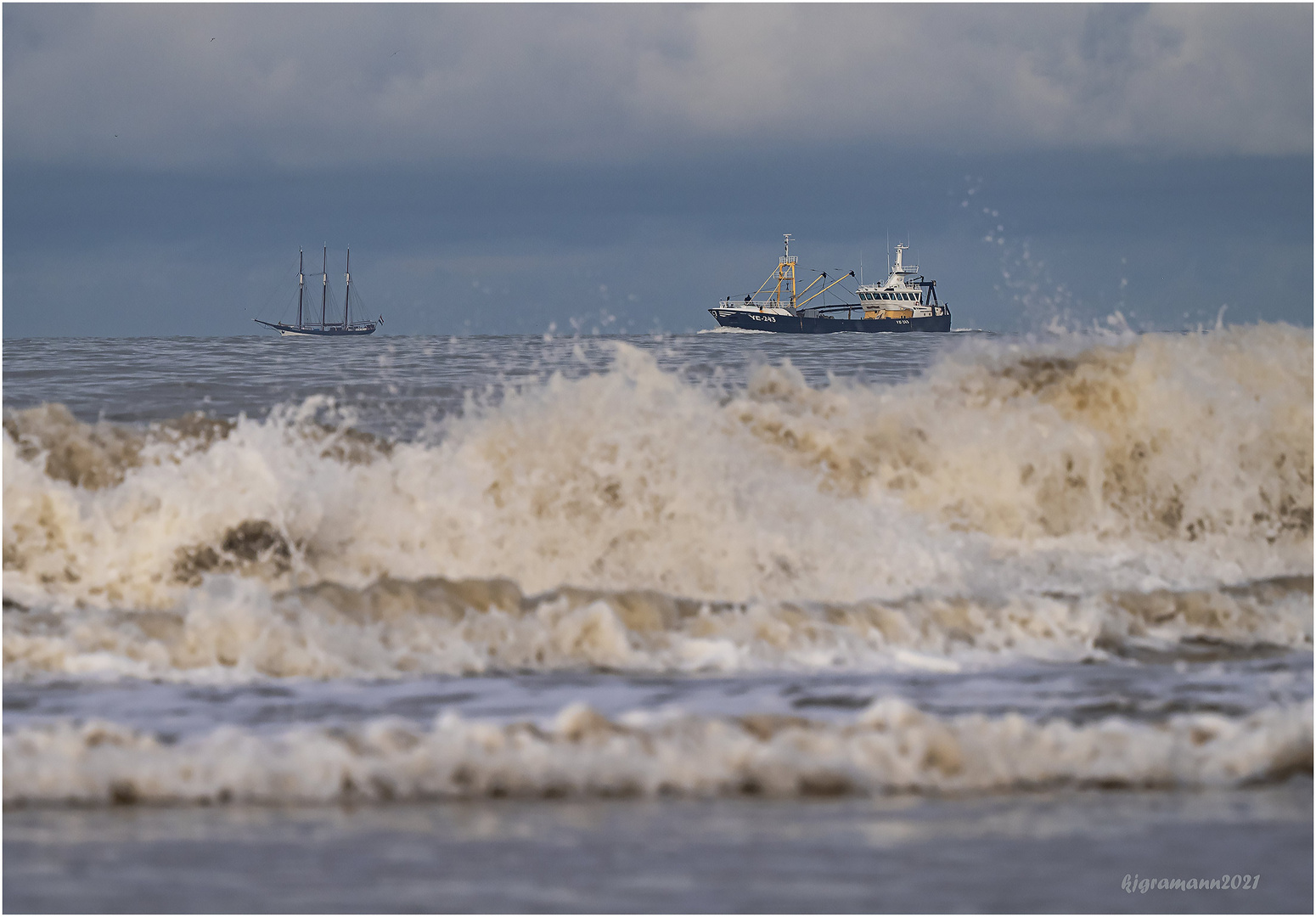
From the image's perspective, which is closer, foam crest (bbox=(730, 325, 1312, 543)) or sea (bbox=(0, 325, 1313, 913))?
sea (bbox=(0, 325, 1313, 913))

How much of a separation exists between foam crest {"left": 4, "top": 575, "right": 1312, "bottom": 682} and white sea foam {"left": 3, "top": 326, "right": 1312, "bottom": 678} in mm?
19

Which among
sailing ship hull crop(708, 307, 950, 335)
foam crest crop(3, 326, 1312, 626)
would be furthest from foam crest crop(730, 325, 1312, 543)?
sailing ship hull crop(708, 307, 950, 335)

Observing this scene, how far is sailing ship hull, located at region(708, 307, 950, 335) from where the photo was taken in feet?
332

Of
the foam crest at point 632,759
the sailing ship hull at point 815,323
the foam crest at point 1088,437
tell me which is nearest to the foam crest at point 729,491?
the foam crest at point 1088,437

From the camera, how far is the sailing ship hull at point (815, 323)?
10119cm

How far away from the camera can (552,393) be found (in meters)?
10.9

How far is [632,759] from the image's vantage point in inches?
200

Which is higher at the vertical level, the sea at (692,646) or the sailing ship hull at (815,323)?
the sailing ship hull at (815,323)

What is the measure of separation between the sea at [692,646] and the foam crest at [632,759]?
0.02 meters

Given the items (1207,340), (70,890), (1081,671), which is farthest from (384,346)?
(70,890)

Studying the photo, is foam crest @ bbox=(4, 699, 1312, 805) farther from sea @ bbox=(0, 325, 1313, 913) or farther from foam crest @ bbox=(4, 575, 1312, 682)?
foam crest @ bbox=(4, 575, 1312, 682)

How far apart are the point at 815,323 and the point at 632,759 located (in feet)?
335

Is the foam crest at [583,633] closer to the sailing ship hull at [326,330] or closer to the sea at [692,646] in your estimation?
the sea at [692,646]

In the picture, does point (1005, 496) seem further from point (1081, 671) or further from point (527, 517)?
point (1081, 671)
